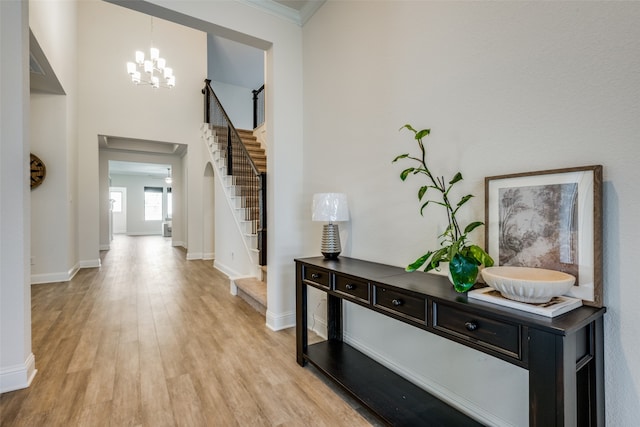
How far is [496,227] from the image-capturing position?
4.96 ft

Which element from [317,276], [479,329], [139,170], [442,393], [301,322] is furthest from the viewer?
[139,170]

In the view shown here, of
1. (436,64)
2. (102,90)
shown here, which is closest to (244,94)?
(102,90)

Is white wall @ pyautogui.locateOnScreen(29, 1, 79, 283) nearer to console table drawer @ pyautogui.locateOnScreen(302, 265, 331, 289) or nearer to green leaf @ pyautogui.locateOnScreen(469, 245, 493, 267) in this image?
console table drawer @ pyautogui.locateOnScreen(302, 265, 331, 289)

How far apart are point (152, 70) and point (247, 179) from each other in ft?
10.8

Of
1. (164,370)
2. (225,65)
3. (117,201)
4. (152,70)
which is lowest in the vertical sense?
(164,370)

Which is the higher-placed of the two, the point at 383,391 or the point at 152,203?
the point at 152,203

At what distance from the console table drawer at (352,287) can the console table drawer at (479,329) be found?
1.54 ft

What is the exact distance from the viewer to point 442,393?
1.81 metres

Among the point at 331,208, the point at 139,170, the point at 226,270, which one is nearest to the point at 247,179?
the point at 226,270

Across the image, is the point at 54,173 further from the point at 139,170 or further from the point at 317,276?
the point at 139,170

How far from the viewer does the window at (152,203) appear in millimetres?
15156

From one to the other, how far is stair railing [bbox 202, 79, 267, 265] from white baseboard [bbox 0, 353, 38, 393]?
2126 mm

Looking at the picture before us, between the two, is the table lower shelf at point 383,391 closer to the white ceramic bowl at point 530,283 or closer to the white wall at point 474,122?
the white wall at point 474,122

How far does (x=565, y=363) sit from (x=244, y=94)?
964 cm
